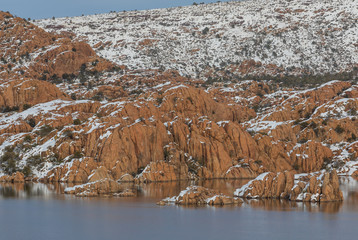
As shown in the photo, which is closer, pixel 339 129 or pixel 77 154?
pixel 77 154

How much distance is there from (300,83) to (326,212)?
447 ft

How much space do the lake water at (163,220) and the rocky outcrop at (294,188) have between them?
2.05 m

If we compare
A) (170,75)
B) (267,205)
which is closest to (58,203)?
(267,205)

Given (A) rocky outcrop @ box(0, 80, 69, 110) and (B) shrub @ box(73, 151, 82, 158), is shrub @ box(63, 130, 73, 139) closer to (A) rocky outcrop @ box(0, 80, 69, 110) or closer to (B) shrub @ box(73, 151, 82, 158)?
(B) shrub @ box(73, 151, 82, 158)

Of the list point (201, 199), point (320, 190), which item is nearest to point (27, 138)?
point (201, 199)

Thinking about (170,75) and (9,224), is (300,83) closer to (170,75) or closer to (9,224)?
(170,75)

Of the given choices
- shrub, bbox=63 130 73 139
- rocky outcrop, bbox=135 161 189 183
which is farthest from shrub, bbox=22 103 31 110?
rocky outcrop, bbox=135 161 189 183

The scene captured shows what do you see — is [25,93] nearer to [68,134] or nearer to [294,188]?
[68,134]

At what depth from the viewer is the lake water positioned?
158ft

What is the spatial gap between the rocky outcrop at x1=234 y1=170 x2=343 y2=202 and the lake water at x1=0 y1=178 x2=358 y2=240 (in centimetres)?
205

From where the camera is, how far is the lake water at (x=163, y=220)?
48.0 metres

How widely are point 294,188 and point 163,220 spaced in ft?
A: 72.4

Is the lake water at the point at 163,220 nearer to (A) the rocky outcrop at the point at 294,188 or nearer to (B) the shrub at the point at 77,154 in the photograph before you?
(A) the rocky outcrop at the point at 294,188

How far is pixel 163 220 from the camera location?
54.6 meters
